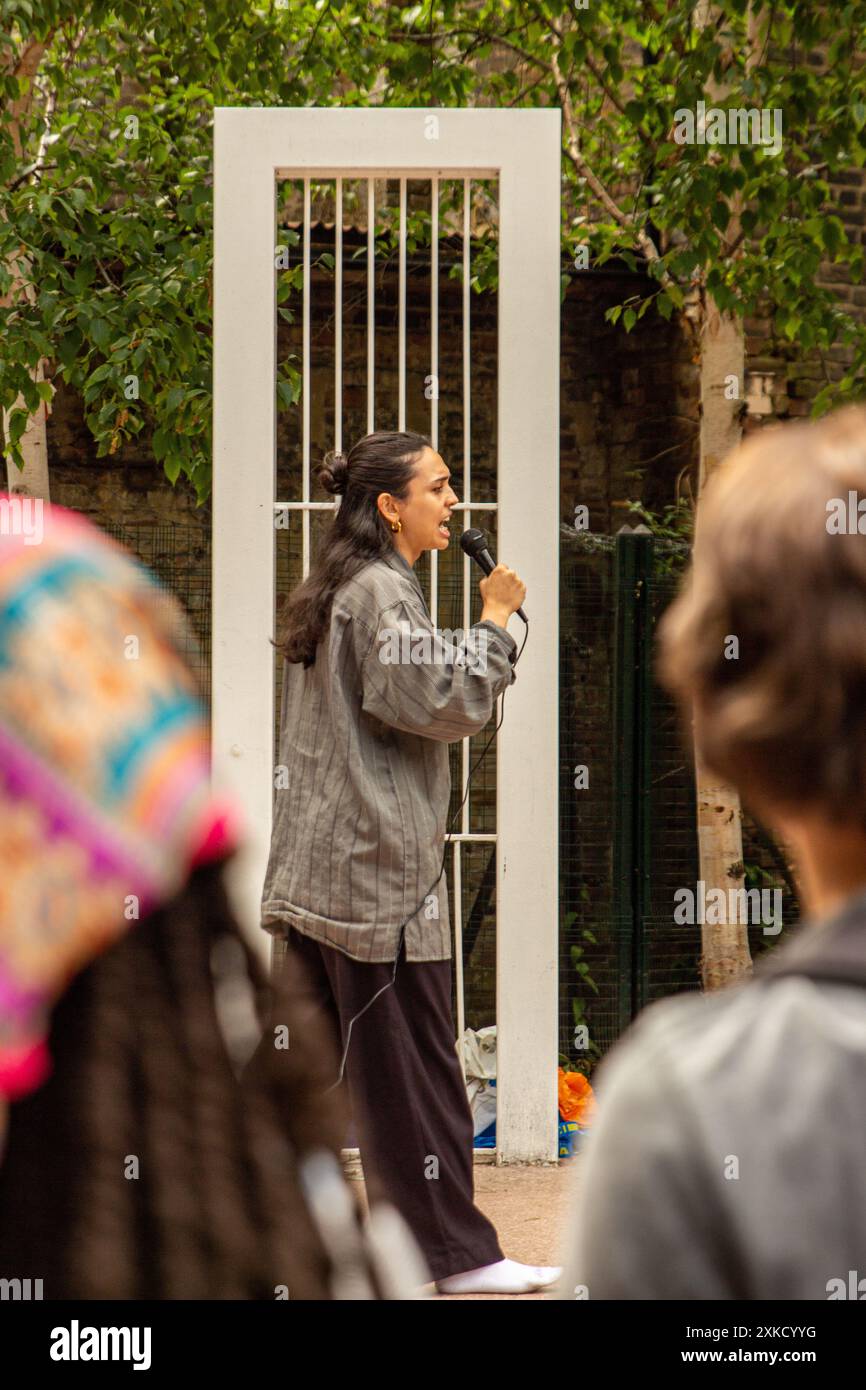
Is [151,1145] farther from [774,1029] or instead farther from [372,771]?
[372,771]

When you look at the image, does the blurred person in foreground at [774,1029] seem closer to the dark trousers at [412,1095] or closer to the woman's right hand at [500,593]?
the dark trousers at [412,1095]

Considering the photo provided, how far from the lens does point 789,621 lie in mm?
973

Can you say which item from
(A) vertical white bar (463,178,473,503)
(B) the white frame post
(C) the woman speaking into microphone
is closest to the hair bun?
(C) the woman speaking into microphone

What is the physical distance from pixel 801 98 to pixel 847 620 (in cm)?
685

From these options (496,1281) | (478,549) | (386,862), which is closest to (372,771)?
(386,862)

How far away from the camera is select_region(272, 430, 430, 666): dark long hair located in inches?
161

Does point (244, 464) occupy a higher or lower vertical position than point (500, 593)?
higher

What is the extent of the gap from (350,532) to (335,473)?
200 millimetres

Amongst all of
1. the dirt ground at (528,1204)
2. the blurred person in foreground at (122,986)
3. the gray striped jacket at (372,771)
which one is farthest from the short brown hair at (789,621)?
the dirt ground at (528,1204)

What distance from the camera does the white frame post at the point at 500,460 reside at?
17.6 ft

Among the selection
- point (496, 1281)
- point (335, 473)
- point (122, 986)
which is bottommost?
point (496, 1281)

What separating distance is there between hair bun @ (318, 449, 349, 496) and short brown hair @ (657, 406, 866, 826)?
331 centimetres
